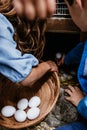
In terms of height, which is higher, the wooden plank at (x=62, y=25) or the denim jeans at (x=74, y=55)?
the wooden plank at (x=62, y=25)

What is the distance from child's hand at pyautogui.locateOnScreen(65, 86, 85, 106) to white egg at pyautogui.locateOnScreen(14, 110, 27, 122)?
9.9 inches

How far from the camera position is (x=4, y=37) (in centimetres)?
63

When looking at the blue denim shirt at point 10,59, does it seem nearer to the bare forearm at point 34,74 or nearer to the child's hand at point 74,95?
the bare forearm at point 34,74

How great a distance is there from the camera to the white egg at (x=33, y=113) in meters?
0.99

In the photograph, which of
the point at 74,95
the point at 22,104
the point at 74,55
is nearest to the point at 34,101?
the point at 22,104

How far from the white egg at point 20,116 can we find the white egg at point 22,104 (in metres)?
0.03

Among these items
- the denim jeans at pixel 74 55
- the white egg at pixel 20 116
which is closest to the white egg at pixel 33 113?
the white egg at pixel 20 116

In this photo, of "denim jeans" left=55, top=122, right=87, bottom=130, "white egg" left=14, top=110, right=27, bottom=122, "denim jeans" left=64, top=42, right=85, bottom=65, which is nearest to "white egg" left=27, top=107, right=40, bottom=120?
"white egg" left=14, top=110, right=27, bottom=122

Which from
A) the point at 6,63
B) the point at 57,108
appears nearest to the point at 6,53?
the point at 6,63

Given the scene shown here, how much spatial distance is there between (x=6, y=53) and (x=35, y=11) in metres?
0.52

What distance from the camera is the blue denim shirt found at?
2.08 ft

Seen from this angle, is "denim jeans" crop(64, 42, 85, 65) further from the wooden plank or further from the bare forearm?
the bare forearm

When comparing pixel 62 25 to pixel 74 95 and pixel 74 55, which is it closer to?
pixel 74 55

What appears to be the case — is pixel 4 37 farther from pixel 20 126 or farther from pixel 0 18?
pixel 20 126
